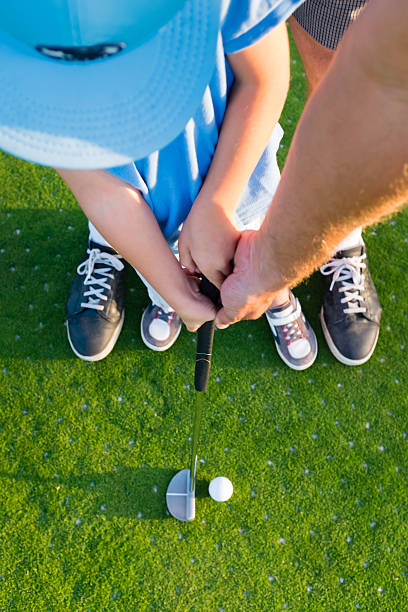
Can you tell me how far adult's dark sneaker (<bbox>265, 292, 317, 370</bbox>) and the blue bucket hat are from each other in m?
0.96

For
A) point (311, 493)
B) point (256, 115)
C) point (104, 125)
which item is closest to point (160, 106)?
point (104, 125)

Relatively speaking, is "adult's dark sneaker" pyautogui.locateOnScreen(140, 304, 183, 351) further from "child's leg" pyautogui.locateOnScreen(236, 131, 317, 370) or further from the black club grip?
the black club grip

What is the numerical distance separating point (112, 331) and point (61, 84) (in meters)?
1.03

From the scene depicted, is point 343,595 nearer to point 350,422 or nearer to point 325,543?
point 325,543

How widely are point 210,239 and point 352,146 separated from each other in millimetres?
411

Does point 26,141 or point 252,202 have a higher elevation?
point 26,141

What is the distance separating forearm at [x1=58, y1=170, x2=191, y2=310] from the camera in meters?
0.97

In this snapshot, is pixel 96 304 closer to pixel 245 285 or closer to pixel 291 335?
pixel 291 335

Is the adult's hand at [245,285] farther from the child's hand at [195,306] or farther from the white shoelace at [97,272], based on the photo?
the white shoelace at [97,272]

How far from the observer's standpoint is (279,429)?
4.89ft

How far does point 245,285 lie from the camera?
37.4 inches

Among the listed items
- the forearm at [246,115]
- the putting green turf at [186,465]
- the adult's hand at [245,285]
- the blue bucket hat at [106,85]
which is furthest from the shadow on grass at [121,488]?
the blue bucket hat at [106,85]

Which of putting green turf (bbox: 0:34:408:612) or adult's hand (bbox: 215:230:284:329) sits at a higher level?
adult's hand (bbox: 215:230:284:329)

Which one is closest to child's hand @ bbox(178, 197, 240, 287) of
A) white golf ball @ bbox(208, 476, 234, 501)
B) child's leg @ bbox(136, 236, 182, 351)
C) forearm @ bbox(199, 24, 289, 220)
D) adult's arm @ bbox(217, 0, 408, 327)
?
forearm @ bbox(199, 24, 289, 220)
